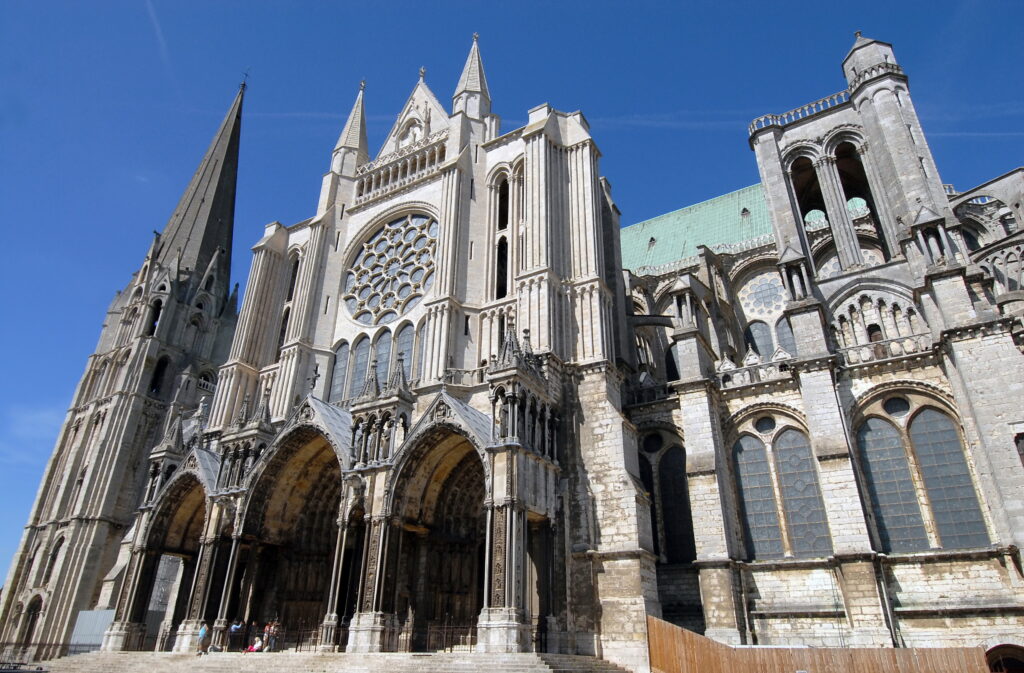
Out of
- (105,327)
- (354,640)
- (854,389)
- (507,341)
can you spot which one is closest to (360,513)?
(354,640)

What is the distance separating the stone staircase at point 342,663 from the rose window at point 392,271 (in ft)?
38.5

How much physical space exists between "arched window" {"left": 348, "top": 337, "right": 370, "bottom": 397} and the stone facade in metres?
0.09

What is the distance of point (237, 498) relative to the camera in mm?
18766

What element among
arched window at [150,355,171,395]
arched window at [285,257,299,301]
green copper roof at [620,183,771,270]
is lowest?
arched window at [150,355,171,395]

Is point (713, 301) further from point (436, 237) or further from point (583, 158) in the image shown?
point (436, 237)

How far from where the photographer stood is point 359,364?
23.6 metres

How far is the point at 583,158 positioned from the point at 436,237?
587 centimetres

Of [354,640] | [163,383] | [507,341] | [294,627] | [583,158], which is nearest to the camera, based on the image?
[354,640]

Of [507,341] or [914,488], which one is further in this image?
[507,341]

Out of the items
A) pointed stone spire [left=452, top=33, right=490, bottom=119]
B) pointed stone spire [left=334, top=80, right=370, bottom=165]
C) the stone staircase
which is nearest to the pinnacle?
pointed stone spire [left=452, top=33, right=490, bottom=119]

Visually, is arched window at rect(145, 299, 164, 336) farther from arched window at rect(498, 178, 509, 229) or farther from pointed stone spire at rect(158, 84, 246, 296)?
arched window at rect(498, 178, 509, 229)

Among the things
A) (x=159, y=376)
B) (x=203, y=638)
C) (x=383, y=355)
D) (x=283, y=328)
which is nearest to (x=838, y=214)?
(x=383, y=355)

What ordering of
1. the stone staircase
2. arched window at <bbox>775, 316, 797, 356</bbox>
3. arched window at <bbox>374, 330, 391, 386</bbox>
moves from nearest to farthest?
the stone staircase, arched window at <bbox>374, 330, 391, 386</bbox>, arched window at <bbox>775, 316, 797, 356</bbox>

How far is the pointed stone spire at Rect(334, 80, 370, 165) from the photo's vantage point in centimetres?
3011
